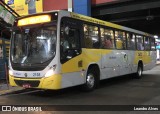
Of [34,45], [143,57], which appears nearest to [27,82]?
[34,45]

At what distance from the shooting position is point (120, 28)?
16172 mm

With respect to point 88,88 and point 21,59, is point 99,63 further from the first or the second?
point 21,59

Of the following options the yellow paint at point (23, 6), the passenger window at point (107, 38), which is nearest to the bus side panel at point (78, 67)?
the passenger window at point (107, 38)

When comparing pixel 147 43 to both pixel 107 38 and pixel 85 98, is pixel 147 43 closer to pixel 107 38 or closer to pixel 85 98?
pixel 107 38

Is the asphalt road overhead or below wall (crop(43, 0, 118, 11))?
below

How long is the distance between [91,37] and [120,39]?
11.3 ft

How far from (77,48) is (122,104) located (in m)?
3.06

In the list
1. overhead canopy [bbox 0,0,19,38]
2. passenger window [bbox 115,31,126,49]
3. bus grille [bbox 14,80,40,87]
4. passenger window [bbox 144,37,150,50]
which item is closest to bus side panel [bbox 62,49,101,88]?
bus grille [bbox 14,80,40,87]

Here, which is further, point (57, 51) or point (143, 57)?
point (143, 57)

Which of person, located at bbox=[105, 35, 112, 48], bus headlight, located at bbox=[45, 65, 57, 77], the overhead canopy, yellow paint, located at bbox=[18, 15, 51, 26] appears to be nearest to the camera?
bus headlight, located at bbox=[45, 65, 57, 77]

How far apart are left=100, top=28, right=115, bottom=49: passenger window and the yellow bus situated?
1.8 inches

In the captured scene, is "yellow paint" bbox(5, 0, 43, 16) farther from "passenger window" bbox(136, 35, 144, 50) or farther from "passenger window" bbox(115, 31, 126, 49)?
"passenger window" bbox(115, 31, 126, 49)

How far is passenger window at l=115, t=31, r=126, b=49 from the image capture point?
51.4 ft

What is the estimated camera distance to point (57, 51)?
425 inches
